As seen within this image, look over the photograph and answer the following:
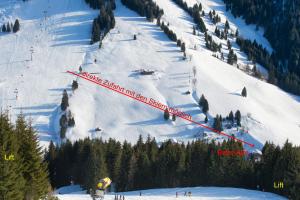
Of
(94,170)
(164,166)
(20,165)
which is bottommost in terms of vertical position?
(164,166)

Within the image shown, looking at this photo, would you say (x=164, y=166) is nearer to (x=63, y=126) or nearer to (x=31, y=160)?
(x=31, y=160)

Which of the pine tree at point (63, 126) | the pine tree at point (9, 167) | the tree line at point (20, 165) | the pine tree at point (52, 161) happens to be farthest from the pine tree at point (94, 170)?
the pine tree at point (63, 126)

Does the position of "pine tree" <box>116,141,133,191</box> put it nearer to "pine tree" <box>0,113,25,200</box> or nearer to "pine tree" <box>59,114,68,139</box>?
"pine tree" <box>0,113,25,200</box>

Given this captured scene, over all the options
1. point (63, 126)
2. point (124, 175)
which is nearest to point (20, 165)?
point (124, 175)

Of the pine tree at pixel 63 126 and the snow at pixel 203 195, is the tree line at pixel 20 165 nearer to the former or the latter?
the snow at pixel 203 195

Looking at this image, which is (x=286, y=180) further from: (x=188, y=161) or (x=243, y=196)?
(x=188, y=161)

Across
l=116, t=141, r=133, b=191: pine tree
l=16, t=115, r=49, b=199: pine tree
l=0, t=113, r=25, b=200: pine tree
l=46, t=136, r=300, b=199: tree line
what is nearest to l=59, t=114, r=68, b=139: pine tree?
l=46, t=136, r=300, b=199: tree line
